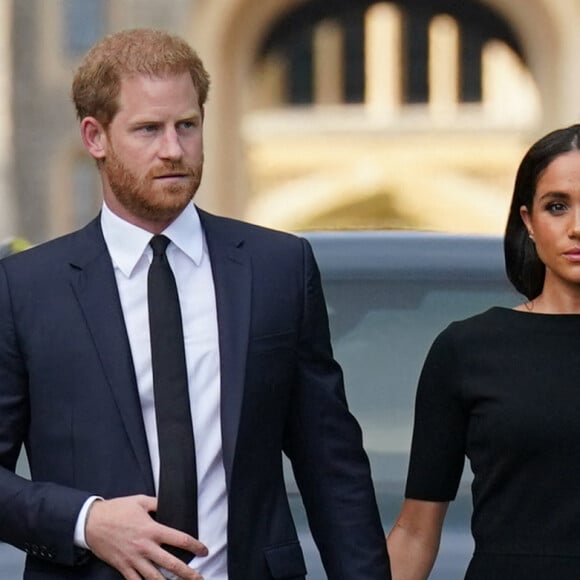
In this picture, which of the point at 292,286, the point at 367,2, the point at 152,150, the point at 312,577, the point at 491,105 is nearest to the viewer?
the point at 152,150

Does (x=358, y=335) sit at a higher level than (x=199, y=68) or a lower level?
lower

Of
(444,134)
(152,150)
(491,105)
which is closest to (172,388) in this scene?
(152,150)

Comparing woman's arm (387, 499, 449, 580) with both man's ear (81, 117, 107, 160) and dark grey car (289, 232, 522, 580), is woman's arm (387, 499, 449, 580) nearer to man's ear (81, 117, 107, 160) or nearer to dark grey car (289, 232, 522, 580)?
dark grey car (289, 232, 522, 580)

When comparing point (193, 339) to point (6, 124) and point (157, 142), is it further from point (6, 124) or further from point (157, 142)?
point (6, 124)

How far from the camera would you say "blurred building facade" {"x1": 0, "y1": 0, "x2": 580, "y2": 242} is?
28234 mm

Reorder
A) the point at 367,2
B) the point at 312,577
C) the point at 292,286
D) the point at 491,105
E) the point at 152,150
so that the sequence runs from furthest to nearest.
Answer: the point at 491,105 → the point at 367,2 → the point at 312,577 → the point at 292,286 → the point at 152,150

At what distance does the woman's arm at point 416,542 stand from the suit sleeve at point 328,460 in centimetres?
10

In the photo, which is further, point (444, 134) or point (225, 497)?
point (444, 134)

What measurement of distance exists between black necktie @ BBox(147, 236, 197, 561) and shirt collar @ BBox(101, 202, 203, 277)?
0.12m

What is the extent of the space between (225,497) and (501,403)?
0.48m

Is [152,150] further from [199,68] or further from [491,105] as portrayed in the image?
[491,105]

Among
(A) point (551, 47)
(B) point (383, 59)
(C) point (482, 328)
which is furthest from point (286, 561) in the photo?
(B) point (383, 59)

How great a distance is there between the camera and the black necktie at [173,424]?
3.17 meters

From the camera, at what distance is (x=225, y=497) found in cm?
323
